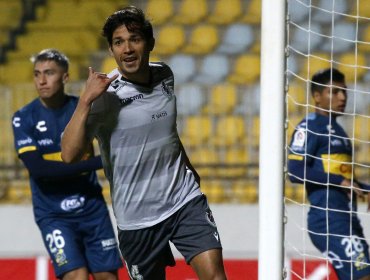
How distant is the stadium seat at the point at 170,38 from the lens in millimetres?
12383

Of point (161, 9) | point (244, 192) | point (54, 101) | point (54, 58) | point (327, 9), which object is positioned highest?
point (161, 9)

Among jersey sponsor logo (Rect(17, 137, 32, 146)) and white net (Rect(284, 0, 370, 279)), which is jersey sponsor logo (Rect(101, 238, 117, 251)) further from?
white net (Rect(284, 0, 370, 279))

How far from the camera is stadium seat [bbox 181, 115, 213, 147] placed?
10305mm

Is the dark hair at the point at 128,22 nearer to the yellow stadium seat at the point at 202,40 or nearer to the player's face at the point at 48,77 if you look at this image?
the player's face at the point at 48,77

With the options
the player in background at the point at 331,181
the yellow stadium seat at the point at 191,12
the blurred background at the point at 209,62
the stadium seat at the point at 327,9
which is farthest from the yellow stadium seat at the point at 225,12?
the player in background at the point at 331,181

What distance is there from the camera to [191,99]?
10.3 meters

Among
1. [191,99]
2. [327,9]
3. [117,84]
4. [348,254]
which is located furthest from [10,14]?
[117,84]

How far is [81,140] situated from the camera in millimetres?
4016

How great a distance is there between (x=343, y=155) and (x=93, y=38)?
6.92 meters

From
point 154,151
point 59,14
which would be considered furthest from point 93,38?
point 154,151

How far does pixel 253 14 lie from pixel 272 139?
8538 millimetres

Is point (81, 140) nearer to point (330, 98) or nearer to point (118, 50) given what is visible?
point (118, 50)

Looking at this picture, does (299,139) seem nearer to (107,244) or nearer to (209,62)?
(107,244)

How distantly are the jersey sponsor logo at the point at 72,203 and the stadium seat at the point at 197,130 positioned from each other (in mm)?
4601
